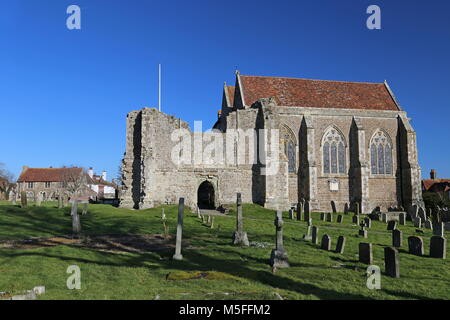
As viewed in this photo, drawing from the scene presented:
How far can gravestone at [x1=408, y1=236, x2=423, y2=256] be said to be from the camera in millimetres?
12125

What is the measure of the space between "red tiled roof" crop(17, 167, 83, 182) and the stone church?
110 feet

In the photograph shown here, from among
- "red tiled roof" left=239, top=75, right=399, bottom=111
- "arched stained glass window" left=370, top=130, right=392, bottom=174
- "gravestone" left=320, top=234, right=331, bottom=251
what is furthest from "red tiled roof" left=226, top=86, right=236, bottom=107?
"gravestone" left=320, top=234, right=331, bottom=251

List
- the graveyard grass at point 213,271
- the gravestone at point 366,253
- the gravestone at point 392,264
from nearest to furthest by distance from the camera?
the graveyard grass at point 213,271 < the gravestone at point 392,264 < the gravestone at point 366,253

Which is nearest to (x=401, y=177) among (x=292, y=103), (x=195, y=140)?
(x=292, y=103)

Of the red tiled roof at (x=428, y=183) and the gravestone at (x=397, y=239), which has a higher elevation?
the red tiled roof at (x=428, y=183)

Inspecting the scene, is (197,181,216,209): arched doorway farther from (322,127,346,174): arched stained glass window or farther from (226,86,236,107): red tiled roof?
(322,127,346,174): arched stained glass window

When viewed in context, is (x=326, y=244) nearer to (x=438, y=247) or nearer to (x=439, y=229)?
(x=438, y=247)

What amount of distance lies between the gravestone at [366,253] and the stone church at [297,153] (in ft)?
52.5

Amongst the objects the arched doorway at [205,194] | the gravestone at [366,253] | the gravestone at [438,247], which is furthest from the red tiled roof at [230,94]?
the gravestone at [366,253]

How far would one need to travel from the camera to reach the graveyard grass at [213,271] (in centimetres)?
693

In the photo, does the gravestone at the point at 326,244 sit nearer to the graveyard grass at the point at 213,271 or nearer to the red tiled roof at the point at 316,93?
the graveyard grass at the point at 213,271
